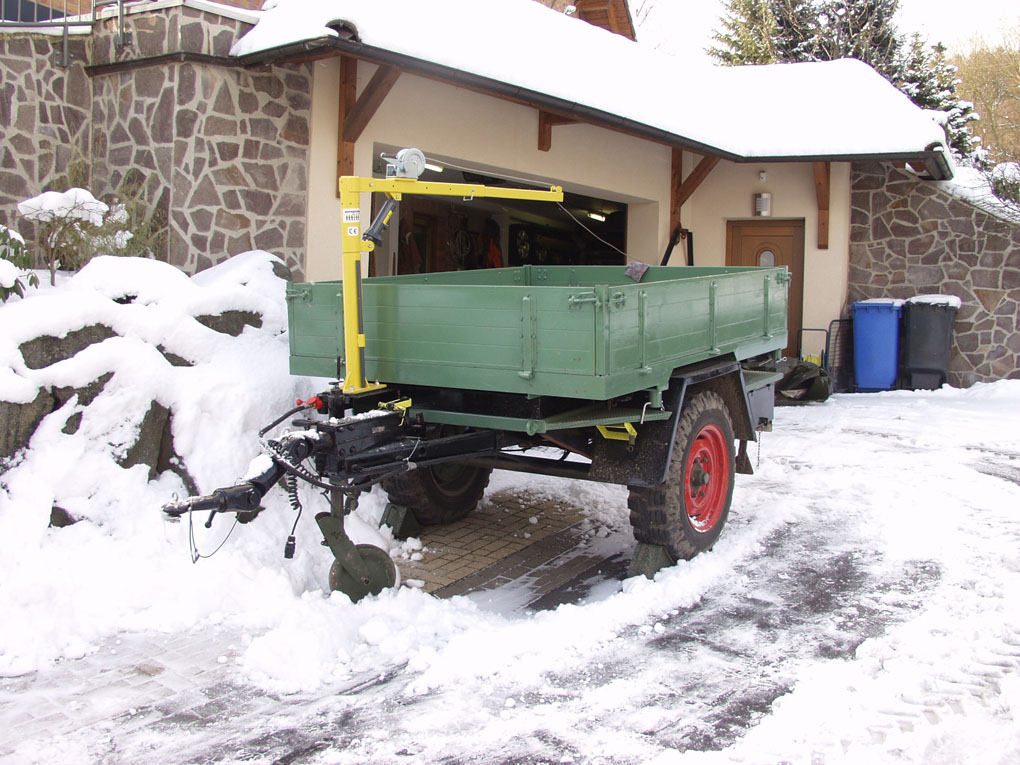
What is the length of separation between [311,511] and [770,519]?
2977 millimetres

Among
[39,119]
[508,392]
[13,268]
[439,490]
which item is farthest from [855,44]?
[13,268]

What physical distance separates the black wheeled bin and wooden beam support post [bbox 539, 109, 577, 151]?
17.9 ft

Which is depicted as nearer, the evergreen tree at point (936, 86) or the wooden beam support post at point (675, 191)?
the wooden beam support post at point (675, 191)

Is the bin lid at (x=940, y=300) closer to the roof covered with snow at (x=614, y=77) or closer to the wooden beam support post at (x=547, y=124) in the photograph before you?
the roof covered with snow at (x=614, y=77)

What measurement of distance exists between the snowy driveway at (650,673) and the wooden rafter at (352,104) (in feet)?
14.6

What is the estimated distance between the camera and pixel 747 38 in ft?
74.6

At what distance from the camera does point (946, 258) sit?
482 inches

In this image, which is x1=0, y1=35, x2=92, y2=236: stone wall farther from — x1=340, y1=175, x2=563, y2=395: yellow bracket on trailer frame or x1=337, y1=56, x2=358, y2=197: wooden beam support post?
x1=340, y1=175, x2=563, y2=395: yellow bracket on trailer frame

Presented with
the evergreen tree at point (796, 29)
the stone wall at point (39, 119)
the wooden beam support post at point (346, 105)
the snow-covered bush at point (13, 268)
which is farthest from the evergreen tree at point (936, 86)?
the snow-covered bush at point (13, 268)

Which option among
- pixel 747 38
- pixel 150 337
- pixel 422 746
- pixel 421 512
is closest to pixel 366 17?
pixel 150 337

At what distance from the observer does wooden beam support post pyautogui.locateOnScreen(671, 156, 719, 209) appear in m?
12.0

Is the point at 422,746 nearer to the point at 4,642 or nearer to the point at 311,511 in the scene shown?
the point at 4,642

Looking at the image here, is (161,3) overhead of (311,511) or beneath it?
overhead

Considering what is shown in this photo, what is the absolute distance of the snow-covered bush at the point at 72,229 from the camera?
6352mm
